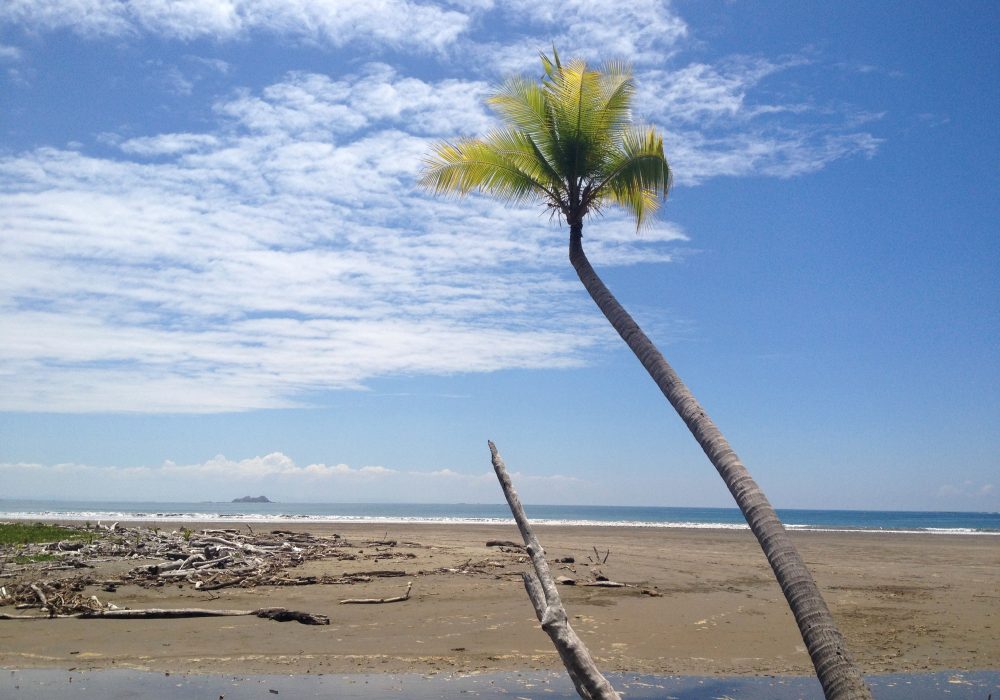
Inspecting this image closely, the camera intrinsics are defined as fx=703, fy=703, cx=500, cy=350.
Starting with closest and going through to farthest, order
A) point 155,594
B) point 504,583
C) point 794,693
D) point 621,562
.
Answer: point 794,693, point 155,594, point 504,583, point 621,562

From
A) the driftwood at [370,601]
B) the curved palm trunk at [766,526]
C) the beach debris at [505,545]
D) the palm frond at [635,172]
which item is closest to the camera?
the curved palm trunk at [766,526]

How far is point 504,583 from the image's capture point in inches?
677

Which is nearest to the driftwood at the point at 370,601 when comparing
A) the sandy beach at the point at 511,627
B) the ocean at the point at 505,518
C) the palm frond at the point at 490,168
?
the sandy beach at the point at 511,627

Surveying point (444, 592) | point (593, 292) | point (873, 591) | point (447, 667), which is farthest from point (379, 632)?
point (873, 591)

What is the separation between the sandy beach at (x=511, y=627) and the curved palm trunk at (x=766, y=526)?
4.52 meters

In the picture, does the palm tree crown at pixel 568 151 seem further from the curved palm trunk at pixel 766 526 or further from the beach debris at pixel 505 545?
the beach debris at pixel 505 545

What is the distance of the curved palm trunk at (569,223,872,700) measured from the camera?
5422 millimetres

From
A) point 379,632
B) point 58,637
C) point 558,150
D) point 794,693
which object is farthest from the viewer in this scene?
point 379,632

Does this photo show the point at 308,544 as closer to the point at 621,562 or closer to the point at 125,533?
the point at 125,533

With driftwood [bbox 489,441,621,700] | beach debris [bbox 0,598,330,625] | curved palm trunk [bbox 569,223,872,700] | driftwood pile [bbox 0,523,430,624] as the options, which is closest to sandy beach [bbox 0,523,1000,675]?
beach debris [bbox 0,598,330,625]

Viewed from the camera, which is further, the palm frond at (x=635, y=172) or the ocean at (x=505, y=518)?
the ocean at (x=505, y=518)

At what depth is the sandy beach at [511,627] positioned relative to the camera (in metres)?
10.1

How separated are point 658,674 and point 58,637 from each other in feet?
30.2

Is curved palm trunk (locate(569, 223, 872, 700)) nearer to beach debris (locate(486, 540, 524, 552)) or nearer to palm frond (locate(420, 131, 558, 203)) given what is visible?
palm frond (locate(420, 131, 558, 203))
